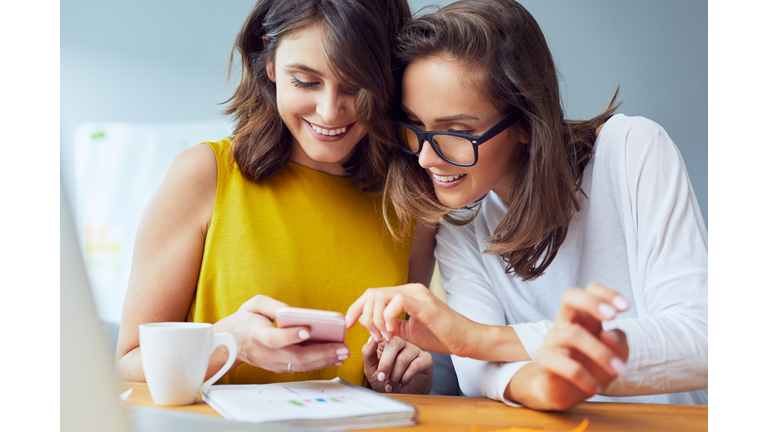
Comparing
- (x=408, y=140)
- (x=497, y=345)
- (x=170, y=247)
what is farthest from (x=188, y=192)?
(x=497, y=345)

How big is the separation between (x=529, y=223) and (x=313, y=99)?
0.35 meters

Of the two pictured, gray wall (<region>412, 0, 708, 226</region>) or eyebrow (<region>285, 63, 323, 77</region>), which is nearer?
gray wall (<region>412, 0, 708, 226</region>)

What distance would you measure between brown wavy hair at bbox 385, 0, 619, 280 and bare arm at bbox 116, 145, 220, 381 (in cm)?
34

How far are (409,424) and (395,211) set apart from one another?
402mm

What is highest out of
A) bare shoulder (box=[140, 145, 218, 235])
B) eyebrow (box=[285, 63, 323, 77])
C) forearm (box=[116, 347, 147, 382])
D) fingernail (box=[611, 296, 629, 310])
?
eyebrow (box=[285, 63, 323, 77])

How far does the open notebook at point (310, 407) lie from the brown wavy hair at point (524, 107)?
1.03 ft

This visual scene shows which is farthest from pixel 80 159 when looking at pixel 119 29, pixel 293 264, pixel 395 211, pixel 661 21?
pixel 661 21

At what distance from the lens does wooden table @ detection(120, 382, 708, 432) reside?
44 cm

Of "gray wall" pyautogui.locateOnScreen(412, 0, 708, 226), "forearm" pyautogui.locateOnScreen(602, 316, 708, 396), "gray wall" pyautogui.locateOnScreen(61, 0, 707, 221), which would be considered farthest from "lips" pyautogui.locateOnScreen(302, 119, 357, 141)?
"forearm" pyautogui.locateOnScreen(602, 316, 708, 396)

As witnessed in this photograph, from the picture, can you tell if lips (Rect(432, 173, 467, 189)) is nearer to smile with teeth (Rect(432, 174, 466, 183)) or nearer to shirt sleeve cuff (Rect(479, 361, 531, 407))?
smile with teeth (Rect(432, 174, 466, 183))

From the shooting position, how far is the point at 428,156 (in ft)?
2.07

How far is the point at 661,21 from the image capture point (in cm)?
57

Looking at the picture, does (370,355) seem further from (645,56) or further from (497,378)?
(645,56)

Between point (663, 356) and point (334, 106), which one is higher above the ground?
point (334, 106)
